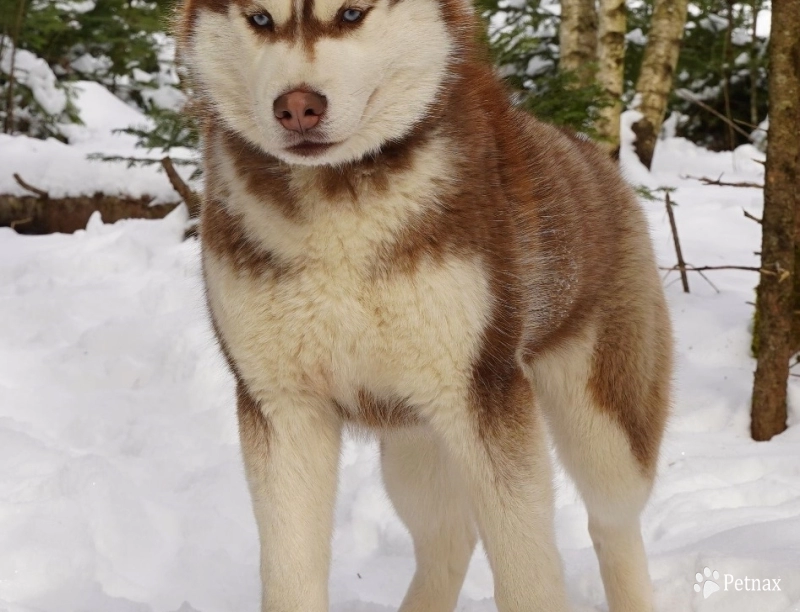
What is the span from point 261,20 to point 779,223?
11.1 ft

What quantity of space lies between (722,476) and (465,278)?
109 inches

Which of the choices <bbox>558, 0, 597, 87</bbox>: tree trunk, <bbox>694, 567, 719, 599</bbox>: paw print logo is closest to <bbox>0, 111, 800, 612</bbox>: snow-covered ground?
<bbox>694, 567, 719, 599</bbox>: paw print logo

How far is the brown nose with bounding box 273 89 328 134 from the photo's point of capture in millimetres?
2355

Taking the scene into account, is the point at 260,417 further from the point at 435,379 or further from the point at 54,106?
the point at 54,106

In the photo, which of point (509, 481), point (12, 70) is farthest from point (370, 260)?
point (12, 70)

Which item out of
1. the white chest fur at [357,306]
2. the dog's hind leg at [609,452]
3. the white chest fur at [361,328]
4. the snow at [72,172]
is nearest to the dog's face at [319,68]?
the white chest fur at [357,306]

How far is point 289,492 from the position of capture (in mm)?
2799

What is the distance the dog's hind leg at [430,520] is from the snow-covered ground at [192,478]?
0.79ft

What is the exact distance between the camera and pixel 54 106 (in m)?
11.9

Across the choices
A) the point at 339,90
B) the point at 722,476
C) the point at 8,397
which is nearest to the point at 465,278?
the point at 339,90

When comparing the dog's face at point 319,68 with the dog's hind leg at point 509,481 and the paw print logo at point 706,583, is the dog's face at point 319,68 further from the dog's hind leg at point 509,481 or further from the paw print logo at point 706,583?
the paw print logo at point 706,583

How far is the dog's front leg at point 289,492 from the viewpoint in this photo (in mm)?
2799

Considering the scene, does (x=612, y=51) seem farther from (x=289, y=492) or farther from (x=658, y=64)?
(x=289, y=492)

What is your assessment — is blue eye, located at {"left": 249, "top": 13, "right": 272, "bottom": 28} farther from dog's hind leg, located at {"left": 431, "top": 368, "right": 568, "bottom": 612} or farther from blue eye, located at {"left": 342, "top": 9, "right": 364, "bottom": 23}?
dog's hind leg, located at {"left": 431, "top": 368, "right": 568, "bottom": 612}
